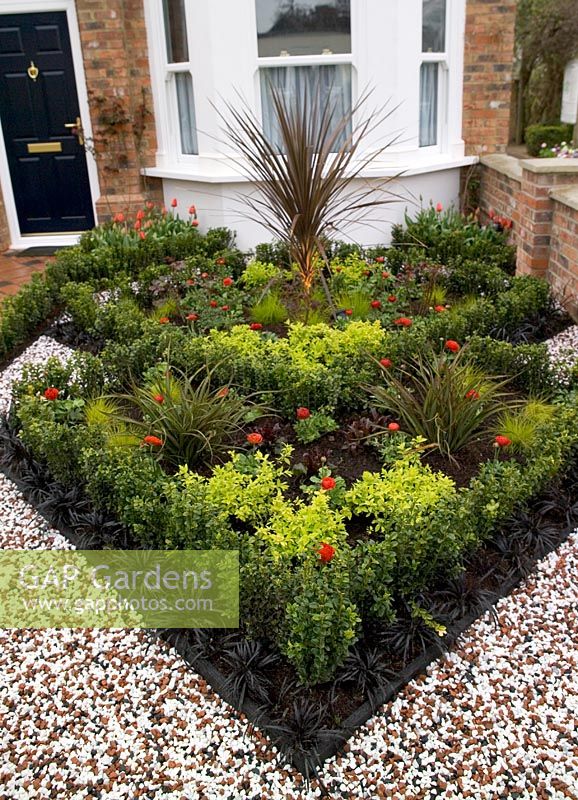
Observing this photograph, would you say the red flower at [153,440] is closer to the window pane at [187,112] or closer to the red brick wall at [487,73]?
the window pane at [187,112]

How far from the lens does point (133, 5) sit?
691cm

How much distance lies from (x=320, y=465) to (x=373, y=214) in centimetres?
411

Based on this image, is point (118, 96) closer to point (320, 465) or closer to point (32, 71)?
point (32, 71)

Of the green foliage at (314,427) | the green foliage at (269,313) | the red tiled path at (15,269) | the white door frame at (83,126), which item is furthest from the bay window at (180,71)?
the green foliage at (314,427)

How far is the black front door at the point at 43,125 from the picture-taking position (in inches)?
293

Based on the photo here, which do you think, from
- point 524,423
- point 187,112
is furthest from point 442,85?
point 524,423

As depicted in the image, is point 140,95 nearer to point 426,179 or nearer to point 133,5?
point 133,5

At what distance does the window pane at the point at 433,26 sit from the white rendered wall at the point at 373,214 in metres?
1.15

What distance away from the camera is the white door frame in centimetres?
728

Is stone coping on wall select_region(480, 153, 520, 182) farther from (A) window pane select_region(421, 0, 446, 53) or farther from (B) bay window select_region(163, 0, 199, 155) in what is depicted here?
(B) bay window select_region(163, 0, 199, 155)

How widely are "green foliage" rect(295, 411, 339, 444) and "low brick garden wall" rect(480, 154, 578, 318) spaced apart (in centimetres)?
238

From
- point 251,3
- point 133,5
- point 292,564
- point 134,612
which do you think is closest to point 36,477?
point 134,612

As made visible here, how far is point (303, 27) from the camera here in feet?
20.6

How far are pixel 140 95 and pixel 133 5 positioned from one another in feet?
2.68
